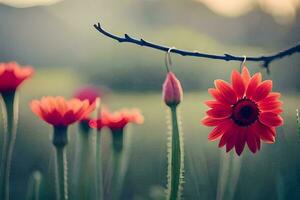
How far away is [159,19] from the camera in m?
3.23

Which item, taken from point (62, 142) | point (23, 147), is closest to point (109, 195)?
point (62, 142)

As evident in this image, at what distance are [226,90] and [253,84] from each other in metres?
0.04

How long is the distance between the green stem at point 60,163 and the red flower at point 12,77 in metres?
0.12

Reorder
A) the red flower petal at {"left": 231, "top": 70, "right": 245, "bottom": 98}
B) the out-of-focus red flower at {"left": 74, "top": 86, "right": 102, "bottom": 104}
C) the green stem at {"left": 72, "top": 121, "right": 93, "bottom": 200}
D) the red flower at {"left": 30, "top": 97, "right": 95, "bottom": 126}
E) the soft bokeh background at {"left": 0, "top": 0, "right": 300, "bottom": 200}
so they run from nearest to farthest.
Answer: the red flower petal at {"left": 231, "top": 70, "right": 245, "bottom": 98}
the red flower at {"left": 30, "top": 97, "right": 95, "bottom": 126}
the green stem at {"left": 72, "top": 121, "right": 93, "bottom": 200}
the out-of-focus red flower at {"left": 74, "top": 86, "right": 102, "bottom": 104}
the soft bokeh background at {"left": 0, "top": 0, "right": 300, "bottom": 200}

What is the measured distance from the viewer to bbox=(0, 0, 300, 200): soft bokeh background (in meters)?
1.96

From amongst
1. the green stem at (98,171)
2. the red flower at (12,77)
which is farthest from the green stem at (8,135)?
the green stem at (98,171)

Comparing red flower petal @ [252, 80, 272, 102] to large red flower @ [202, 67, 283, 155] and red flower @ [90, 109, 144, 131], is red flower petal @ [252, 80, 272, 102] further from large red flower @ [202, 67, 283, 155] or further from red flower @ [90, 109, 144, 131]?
red flower @ [90, 109, 144, 131]

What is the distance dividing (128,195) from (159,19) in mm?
1524

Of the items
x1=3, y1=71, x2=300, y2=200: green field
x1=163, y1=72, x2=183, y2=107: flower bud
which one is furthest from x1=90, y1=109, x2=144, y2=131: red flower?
x1=163, y1=72, x2=183, y2=107: flower bud

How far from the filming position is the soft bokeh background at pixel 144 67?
1.96m

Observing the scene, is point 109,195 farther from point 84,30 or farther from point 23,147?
point 84,30

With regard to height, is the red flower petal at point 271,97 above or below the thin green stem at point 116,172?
above

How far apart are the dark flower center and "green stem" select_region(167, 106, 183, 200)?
0.09 metres

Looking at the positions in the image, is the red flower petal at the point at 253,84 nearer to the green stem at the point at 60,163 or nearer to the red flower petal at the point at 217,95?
the red flower petal at the point at 217,95
